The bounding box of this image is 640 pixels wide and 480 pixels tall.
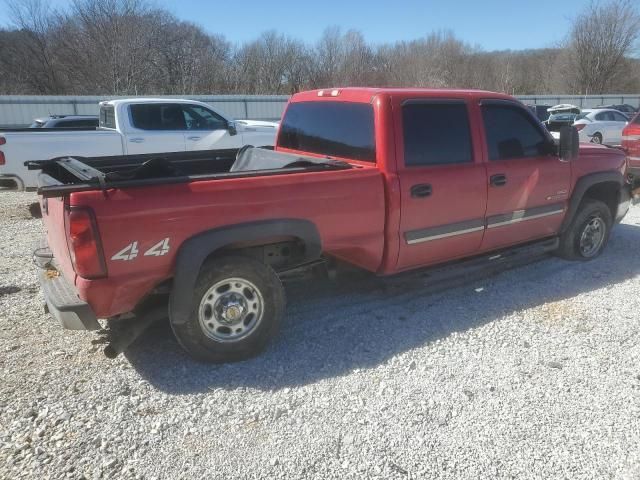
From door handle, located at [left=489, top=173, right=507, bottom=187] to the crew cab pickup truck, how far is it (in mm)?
14

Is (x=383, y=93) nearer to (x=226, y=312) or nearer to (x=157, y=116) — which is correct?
(x=226, y=312)

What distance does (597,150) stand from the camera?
17.8ft

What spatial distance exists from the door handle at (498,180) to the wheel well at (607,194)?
5.26 feet

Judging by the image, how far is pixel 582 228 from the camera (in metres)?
5.61

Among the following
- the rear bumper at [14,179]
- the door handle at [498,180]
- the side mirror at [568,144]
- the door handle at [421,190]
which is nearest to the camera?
the door handle at [421,190]

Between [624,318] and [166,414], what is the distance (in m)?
3.67

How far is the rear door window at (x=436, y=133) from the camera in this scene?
405cm

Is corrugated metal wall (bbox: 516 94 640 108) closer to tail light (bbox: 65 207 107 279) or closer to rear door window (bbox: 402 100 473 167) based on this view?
rear door window (bbox: 402 100 473 167)

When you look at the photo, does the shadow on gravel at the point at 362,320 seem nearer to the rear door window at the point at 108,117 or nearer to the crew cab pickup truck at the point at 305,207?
the crew cab pickup truck at the point at 305,207

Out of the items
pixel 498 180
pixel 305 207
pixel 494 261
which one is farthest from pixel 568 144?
pixel 305 207

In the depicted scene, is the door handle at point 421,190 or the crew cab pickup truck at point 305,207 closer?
the crew cab pickup truck at point 305,207

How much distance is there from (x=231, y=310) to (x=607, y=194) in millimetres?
4567

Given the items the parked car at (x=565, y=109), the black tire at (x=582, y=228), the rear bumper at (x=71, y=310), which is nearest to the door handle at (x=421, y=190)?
the black tire at (x=582, y=228)

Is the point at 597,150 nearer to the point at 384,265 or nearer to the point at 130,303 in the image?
the point at 384,265
